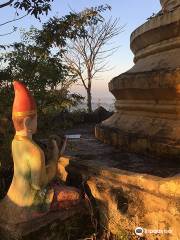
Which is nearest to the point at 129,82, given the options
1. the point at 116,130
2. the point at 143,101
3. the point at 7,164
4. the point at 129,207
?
the point at 143,101

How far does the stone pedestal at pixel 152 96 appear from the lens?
4691mm

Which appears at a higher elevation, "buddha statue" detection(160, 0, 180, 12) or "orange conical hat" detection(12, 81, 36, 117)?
"buddha statue" detection(160, 0, 180, 12)

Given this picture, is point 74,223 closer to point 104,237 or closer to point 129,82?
point 104,237

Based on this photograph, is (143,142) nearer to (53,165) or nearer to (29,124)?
(53,165)

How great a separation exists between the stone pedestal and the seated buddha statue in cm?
155

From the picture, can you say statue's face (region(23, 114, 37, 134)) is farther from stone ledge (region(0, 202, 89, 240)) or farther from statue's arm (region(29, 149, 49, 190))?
stone ledge (region(0, 202, 89, 240))

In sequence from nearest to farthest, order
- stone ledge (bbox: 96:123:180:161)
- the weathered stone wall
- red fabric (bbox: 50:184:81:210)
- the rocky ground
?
the weathered stone wall < red fabric (bbox: 50:184:81:210) < the rocky ground < stone ledge (bbox: 96:123:180:161)

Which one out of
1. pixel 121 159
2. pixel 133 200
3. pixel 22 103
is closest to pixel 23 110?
pixel 22 103

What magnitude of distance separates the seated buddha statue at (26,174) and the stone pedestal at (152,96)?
1550 mm

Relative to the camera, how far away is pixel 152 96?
201 inches

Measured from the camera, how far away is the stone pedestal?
4.69m

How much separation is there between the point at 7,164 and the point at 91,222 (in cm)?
141

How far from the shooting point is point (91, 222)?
390cm

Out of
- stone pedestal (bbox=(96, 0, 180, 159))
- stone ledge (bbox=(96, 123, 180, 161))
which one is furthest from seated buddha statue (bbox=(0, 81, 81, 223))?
stone pedestal (bbox=(96, 0, 180, 159))
